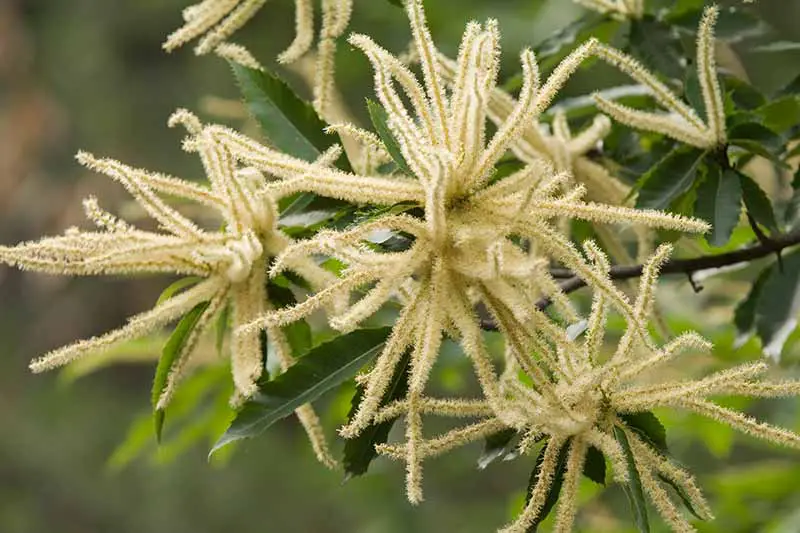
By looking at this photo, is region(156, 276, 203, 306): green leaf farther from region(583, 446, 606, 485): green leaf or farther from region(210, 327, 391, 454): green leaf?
region(583, 446, 606, 485): green leaf

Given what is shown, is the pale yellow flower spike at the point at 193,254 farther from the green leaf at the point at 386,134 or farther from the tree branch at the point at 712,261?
the tree branch at the point at 712,261

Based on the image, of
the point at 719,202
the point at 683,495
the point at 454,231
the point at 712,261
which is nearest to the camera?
the point at 454,231

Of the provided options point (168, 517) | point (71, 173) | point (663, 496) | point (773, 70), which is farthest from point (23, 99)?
point (663, 496)

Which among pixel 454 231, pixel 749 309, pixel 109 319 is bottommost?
pixel 109 319

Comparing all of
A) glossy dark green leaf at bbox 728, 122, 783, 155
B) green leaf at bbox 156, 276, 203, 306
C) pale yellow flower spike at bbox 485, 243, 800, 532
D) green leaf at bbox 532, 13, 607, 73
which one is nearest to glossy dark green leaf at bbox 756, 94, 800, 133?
glossy dark green leaf at bbox 728, 122, 783, 155

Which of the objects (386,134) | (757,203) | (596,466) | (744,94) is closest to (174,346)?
(386,134)

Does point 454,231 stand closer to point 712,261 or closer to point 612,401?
point 612,401
